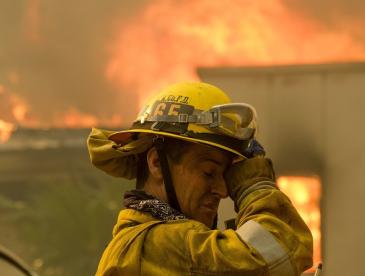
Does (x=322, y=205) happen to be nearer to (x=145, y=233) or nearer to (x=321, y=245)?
(x=321, y=245)

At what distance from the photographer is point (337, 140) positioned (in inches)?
404

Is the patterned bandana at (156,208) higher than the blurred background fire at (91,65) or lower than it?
higher

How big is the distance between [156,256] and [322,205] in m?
8.16

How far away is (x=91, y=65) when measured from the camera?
18750mm

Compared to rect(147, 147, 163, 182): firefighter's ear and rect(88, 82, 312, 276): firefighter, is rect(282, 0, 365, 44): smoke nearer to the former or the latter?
rect(88, 82, 312, 276): firefighter

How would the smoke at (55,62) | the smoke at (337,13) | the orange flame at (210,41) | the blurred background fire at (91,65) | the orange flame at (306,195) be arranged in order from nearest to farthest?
the orange flame at (306,195), the smoke at (337,13), the orange flame at (210,41), the blurred background fire at (91,65), the smoke at (55,62)

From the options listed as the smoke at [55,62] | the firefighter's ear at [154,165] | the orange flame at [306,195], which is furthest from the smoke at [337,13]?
the firefighter's ear at [154,165]

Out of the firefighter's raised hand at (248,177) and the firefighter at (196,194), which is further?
the firefighter's raised hand at (248,177)

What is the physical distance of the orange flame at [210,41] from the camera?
1360cm

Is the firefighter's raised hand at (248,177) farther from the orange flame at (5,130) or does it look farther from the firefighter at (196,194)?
the orange flame at (5,130)

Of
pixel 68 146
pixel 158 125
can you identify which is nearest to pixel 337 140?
pixel 158 125

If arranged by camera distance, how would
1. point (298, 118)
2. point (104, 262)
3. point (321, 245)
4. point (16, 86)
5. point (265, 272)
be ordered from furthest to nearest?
1. point (16, 86)
2. point (298, 118)
3. point (321, 245)
4. point (104, 262)
5. point (265, 272)

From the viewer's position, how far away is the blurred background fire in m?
13.9

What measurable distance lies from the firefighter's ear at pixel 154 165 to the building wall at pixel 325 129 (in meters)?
6.67
